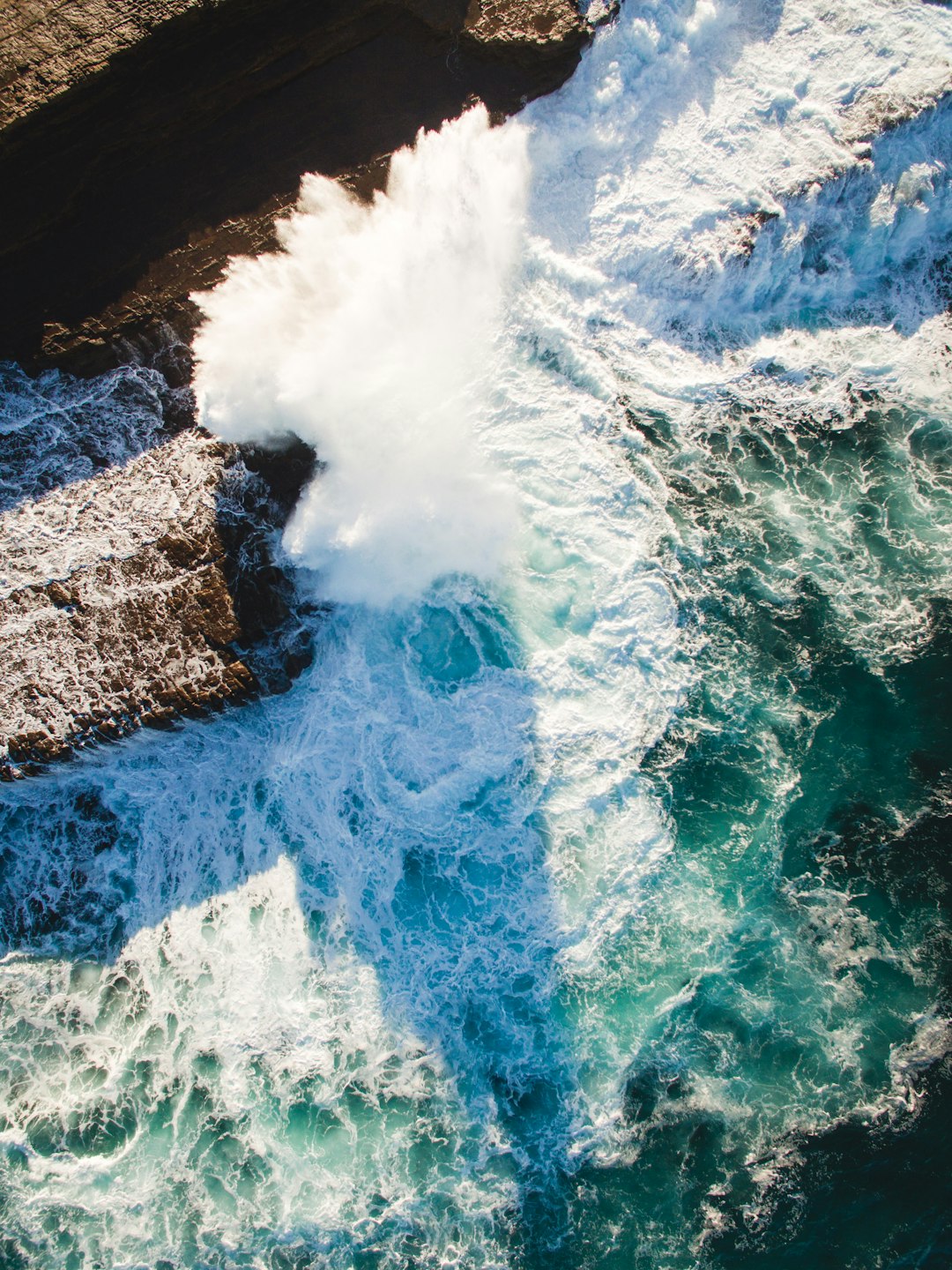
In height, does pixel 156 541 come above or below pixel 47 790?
above

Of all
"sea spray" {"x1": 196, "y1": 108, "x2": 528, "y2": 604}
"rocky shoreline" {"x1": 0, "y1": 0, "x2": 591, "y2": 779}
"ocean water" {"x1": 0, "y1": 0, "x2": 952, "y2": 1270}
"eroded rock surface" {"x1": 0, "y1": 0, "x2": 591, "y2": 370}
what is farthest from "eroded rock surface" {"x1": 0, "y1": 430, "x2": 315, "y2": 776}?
"eroded rock surface" {"x1": 0, "y1": 0, "x2": 591, "y2": 370}

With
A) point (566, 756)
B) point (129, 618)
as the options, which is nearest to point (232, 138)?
point (129, 618)

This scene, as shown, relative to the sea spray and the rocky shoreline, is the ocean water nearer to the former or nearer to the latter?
the sea spray

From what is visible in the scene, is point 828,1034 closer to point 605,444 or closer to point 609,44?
point 605,444

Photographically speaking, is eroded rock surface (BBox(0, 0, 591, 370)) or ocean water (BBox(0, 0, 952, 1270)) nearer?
ocean water (BBox(0, 0, 952, 1270))

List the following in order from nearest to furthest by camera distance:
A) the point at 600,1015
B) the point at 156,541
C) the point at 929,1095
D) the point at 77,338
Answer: the point at 929,1095 < the point at 600,1015 < the point at 156,541 < the point at 77,338

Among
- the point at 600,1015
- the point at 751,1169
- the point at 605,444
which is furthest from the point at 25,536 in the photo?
the point at 751,1169
